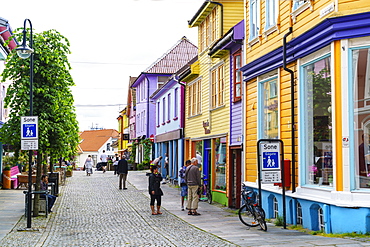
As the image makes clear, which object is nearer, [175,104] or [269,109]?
[269,109]

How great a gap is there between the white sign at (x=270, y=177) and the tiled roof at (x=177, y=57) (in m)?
32.7

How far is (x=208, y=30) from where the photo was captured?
896 inches

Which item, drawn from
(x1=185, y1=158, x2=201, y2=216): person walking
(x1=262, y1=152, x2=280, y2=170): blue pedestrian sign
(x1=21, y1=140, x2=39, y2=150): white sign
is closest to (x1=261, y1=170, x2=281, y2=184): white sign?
(x1=262, y1=152, x2=280, y2=170): blue pedestrian sign

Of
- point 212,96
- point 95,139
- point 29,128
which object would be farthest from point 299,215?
point 95,139

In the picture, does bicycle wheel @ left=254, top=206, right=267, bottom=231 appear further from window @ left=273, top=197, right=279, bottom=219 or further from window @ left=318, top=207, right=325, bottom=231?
window @ left=273, top=197, right=279, bottom=219

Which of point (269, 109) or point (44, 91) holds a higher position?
point (44, 91)

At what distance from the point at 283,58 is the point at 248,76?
3.36 meters

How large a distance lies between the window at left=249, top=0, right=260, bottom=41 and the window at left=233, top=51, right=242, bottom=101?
186 cm

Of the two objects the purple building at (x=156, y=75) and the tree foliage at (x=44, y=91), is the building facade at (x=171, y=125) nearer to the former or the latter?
the purple building at (x=156, y=75)

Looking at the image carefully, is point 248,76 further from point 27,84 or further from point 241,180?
point 27,84

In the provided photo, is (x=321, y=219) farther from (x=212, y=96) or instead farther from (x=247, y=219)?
(x=212, y=96)

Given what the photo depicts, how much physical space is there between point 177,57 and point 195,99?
815 inches

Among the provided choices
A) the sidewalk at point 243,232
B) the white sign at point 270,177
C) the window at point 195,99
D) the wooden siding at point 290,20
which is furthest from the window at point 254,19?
the window at point 195,99

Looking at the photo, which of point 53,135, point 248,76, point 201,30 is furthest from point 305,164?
point 201,30
